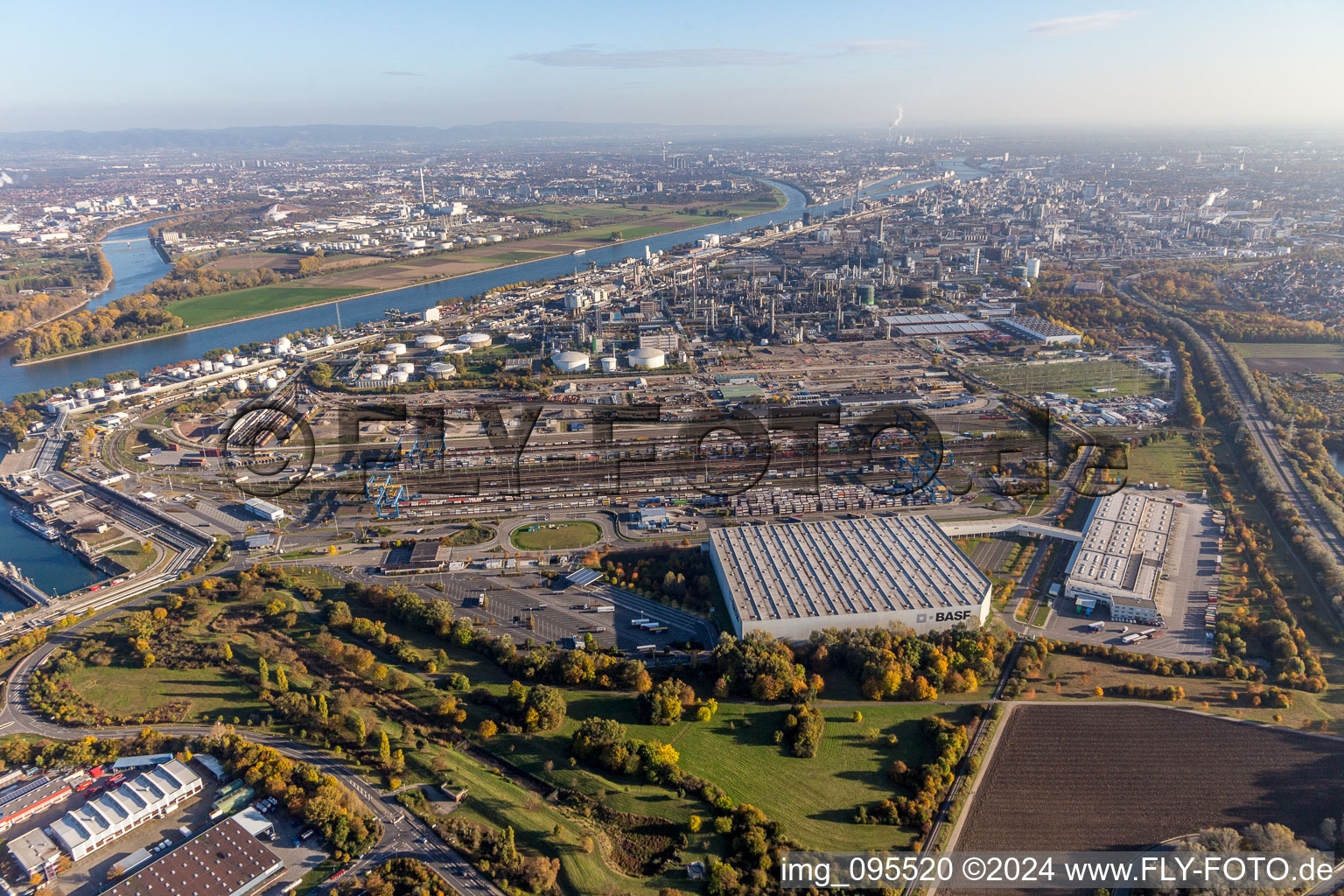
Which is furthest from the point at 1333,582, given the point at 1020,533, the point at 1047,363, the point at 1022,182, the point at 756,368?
the point at 1022,182

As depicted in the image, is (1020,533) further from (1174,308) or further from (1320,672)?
(1174,308)

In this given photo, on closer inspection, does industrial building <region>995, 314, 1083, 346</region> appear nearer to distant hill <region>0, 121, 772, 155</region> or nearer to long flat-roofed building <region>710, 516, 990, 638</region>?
long flat-roofed building <region>710, 516, 990, 638</region>

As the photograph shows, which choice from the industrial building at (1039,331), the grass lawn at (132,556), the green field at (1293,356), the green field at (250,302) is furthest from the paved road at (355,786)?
the green field at (1293,356)

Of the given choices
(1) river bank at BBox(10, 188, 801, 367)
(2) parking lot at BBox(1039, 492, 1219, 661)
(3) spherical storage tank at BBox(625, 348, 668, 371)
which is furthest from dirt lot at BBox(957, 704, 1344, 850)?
(1) river bank at BBox(10, 188, 801, 367)

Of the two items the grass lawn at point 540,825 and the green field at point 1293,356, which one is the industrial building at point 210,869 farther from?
the green field at point 1293,356

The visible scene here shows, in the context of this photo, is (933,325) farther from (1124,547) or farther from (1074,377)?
(1124,547)
